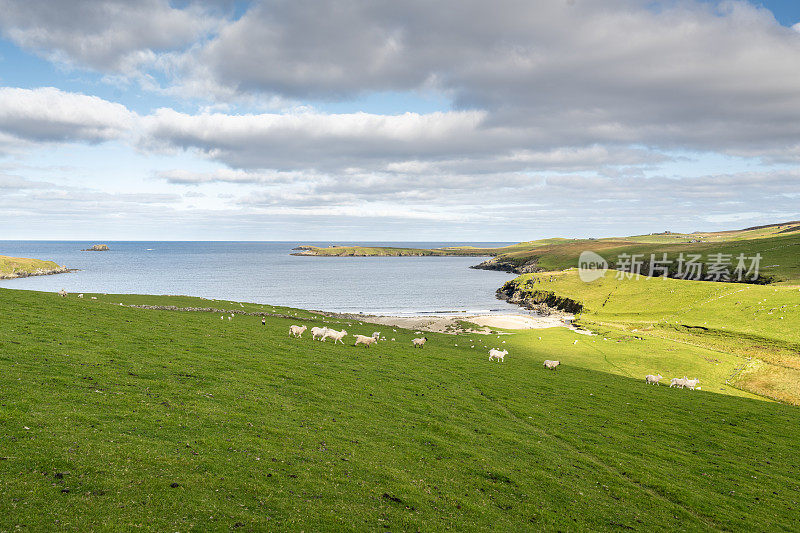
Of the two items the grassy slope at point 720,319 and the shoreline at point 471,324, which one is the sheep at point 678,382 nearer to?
the grassy slope at point 720,319

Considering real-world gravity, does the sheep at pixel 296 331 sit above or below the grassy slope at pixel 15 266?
above

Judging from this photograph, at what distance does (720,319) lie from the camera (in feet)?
236

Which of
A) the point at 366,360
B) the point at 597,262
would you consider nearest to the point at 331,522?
the point at 366,360

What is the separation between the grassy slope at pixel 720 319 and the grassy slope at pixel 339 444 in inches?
650

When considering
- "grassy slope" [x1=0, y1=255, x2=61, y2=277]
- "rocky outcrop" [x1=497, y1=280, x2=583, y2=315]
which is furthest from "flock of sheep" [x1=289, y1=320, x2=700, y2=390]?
"grassy slope" [x1=0, y1=255, x2=61, y2=277]

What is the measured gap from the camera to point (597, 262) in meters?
197

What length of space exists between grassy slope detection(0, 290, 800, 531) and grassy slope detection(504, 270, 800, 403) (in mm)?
16502

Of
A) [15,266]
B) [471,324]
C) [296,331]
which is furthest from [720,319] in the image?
[15,266]

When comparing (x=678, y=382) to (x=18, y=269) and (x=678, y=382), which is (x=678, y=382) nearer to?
(x=678, y=382)

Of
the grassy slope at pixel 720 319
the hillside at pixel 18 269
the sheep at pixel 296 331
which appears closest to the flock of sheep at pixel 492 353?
the sheep at pixel 296 331

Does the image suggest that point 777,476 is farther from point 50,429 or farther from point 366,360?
point 50,429

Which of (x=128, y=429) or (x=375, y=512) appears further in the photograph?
(x=128, y=429)

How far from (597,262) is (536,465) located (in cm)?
19966

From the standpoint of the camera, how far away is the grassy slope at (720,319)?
49.4m
